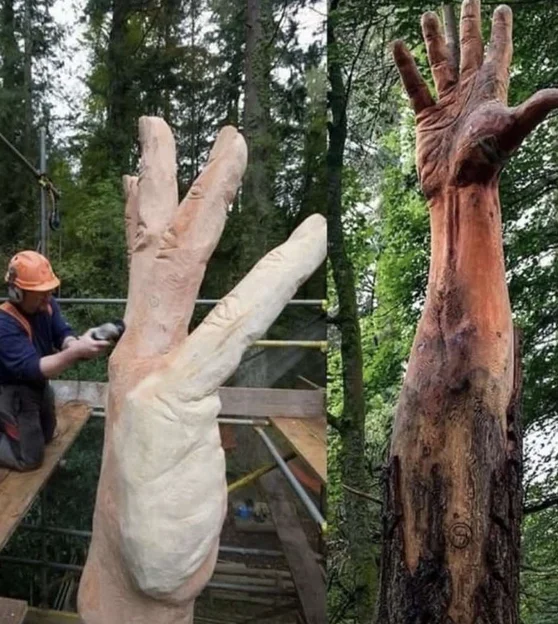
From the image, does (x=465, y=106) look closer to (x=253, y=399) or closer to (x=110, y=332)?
(x=253, y=399)

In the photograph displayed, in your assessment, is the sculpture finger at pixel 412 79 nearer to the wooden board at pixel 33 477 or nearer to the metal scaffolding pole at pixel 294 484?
the metal scaffolding pole at pixel 294 484

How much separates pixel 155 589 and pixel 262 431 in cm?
36

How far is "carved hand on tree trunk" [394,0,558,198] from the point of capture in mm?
1451

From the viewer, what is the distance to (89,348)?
1375 millimetres

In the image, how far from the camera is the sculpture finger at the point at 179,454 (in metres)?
1.29

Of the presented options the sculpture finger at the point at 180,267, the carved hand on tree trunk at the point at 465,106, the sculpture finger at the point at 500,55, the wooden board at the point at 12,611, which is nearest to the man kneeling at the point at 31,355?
the sculpture finger at the point at 180,267

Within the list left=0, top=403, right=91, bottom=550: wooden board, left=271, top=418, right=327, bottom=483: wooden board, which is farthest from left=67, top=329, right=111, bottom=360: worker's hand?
left=271, top=418, right=327, bottom=483: wooden board

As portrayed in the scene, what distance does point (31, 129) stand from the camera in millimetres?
1529

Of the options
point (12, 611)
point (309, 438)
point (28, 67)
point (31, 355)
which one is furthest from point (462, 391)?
point (28, 67)

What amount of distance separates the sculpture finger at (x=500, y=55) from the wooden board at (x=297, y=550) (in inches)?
33.7

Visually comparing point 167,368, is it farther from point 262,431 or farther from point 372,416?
point 372,416

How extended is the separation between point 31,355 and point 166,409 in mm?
272

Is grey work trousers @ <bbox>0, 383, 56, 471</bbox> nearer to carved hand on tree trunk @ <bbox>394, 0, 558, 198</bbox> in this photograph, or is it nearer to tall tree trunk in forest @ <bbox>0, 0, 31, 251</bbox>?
tall tree trunk in forest @ <bbox>0, 0, 31, 251</bbox>

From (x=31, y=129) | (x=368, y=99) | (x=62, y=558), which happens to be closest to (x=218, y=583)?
(x=62, y=558)
